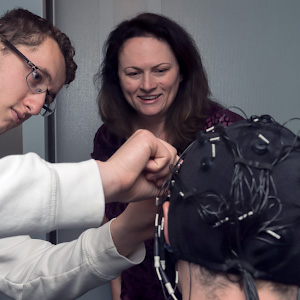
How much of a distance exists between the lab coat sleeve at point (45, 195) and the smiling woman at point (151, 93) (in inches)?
38.6

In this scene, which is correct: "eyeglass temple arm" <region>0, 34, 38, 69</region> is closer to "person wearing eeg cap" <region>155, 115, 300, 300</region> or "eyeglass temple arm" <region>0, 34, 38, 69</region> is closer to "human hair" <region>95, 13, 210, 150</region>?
"human hair" <region>95, 13, 210, 150</region>

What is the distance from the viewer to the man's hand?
0.83 metres

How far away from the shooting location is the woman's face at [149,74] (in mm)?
Result: 1838

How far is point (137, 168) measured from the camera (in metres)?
0.85

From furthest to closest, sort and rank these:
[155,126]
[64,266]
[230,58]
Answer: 1. [230,58]
2. [155,126]
3. [64,266]

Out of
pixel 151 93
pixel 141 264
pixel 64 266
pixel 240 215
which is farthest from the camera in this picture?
pixel 151 93

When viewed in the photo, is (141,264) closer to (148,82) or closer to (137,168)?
(148,82)

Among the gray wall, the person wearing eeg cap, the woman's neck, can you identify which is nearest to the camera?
the person wearing eeg cap

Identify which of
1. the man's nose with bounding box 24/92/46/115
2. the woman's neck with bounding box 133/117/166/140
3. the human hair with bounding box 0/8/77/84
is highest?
the human hair with bounding box 0/8/77/84

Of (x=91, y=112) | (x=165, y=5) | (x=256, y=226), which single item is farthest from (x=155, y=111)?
(x=256, y=226)

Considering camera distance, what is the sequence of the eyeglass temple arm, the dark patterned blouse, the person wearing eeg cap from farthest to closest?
the dark patterned blouse, the eyeglass temple arm, the person wearing eeg cap

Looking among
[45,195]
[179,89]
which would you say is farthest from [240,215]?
[179,89]

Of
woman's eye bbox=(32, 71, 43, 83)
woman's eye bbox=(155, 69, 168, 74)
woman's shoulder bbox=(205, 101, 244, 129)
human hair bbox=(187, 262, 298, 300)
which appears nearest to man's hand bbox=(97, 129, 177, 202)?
human hair bbox=(187, 262, 298, 300)

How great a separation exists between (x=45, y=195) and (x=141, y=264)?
1041 millimetres
